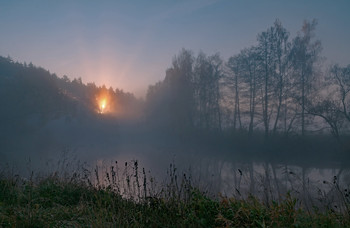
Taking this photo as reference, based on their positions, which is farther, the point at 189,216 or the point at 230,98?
the point at 230,98

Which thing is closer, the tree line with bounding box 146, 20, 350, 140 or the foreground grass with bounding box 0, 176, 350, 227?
the foreground grass with bounding box 0, 176, 350, 227

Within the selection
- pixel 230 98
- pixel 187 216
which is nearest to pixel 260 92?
pixel 230 98

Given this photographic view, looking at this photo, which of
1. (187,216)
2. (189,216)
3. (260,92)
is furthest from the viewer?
(260,92)

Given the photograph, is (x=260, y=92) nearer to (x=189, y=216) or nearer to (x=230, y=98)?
(x=230, y=98)

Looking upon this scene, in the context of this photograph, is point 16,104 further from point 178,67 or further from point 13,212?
point 13,212

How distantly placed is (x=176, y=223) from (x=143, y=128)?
4861cm

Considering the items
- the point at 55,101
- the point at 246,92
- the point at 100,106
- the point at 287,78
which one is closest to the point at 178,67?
the point at 246,92

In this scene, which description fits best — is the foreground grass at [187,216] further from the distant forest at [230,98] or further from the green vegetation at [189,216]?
the distant forest at [230,98]

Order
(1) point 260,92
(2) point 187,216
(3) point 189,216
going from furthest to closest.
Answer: (1) point 260,92 → (2) point 187,216 → (3) point 189,216

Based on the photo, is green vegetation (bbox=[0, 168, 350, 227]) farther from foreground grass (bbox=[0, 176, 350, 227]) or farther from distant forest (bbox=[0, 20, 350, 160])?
distant forest (bbox=[0, 20, 350, 160])

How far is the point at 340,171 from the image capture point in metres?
15.7

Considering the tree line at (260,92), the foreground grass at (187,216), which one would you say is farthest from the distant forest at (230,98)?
the foreground grass at (187,216)

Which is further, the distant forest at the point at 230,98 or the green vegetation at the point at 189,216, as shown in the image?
the distant forest at the point at 230,98

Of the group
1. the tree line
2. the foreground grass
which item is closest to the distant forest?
the tree line
